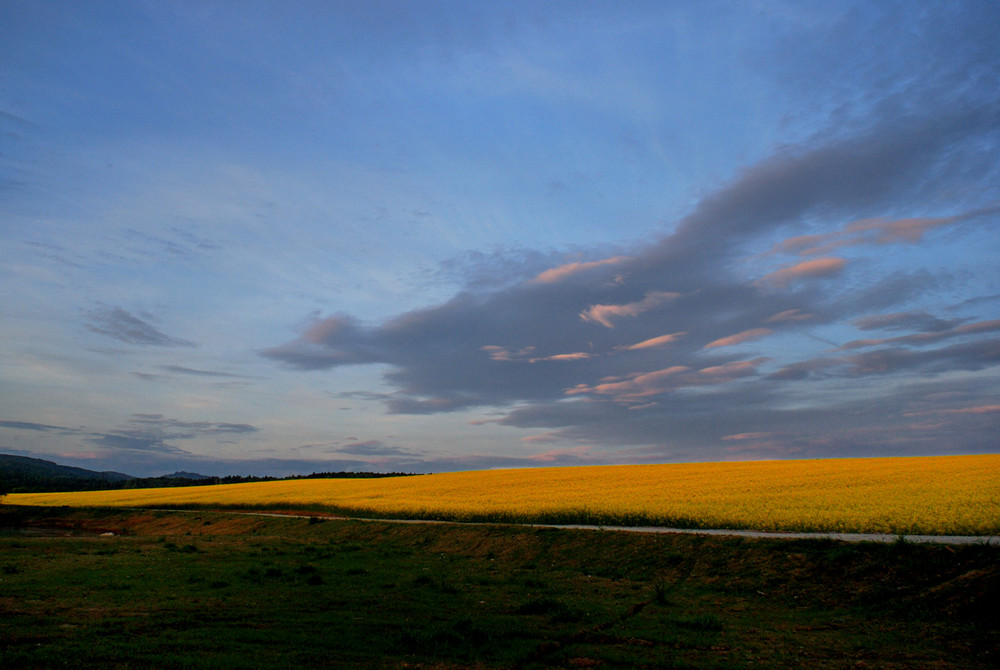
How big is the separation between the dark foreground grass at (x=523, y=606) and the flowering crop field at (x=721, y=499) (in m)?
4.61

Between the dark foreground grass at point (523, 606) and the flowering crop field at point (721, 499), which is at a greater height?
the flowering crop field at point (721, 499)

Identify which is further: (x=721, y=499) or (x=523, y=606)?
(x=721, y=499)

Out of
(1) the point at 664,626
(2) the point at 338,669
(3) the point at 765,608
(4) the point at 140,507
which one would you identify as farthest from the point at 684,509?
(4) the point at 140,507

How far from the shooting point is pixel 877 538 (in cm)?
1822

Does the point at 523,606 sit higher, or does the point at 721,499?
the point at 721,499

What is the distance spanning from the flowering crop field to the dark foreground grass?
461cm

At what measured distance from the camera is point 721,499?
30.2m

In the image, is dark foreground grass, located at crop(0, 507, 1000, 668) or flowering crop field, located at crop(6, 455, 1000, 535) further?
flowering crop field, located at crop(6, 455, 1000, 535)

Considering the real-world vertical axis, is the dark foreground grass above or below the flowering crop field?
below

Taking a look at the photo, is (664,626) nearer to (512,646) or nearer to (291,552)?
(512,646)

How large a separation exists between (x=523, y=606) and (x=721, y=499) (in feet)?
65.7

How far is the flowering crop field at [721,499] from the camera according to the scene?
22.3m

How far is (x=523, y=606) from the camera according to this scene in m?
13.9

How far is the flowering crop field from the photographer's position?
73.2ft
